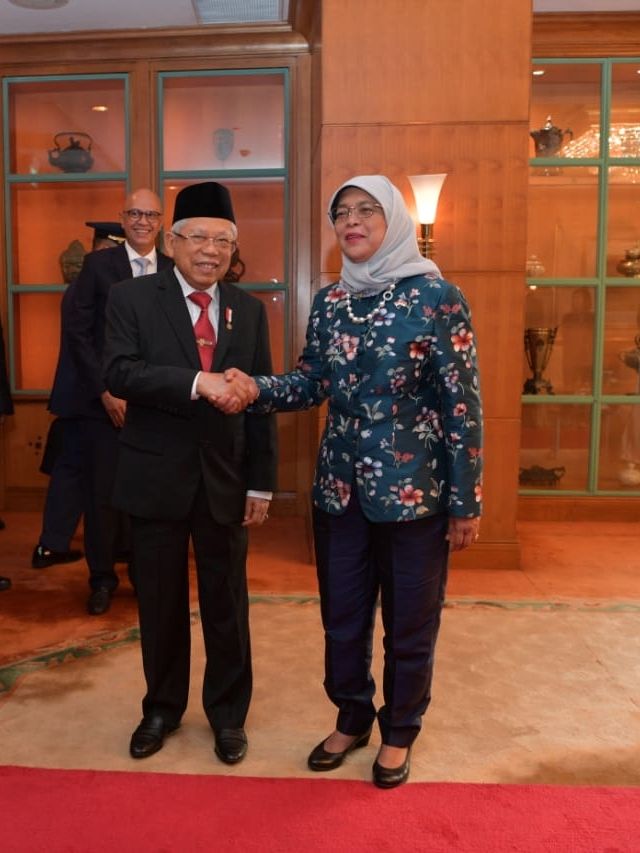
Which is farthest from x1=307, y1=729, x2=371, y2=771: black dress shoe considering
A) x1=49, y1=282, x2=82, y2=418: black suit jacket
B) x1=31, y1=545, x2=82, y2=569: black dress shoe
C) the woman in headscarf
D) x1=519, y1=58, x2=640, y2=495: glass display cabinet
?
x1=519, y1=58, x2=640, y2=495: glass display cabinet

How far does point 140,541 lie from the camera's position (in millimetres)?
2111

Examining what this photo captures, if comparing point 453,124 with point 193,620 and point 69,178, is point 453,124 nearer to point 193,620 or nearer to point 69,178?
point 193,620

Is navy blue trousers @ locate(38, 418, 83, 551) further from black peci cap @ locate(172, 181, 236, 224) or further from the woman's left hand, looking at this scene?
the woman's left hand

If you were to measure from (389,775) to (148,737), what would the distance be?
645mm

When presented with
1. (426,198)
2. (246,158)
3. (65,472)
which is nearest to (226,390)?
(65,472)

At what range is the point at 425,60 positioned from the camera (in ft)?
12.2

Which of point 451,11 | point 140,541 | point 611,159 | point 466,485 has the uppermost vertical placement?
point 451,11

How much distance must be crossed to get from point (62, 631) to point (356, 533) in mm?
1570

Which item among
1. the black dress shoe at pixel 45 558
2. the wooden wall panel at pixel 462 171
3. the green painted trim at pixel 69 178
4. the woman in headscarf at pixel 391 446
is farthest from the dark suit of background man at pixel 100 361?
the green painted trim at pixel 69 178

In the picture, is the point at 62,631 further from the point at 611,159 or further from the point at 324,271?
the point at 611,159

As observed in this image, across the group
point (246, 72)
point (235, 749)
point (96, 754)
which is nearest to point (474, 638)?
point (235, 749)

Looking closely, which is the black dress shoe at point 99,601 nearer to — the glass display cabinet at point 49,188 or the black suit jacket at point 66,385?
the black suit jacket at point 66,385

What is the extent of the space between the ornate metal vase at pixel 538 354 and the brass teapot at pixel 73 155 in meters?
2.93

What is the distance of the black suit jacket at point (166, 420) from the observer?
2.01 metres
